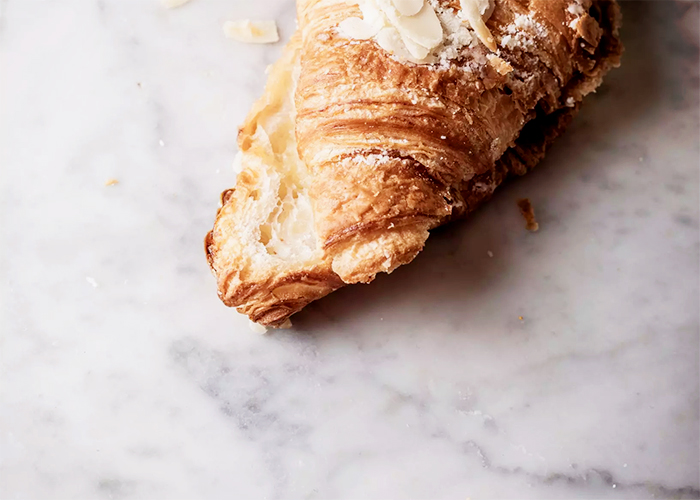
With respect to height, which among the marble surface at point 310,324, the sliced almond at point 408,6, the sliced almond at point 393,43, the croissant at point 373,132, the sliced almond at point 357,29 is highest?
the sliced almond at point 408,6

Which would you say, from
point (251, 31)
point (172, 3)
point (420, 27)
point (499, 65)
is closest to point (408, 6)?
point (420, 27)

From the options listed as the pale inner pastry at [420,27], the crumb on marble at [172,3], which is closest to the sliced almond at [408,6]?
the pale inner pastry at [420,27]

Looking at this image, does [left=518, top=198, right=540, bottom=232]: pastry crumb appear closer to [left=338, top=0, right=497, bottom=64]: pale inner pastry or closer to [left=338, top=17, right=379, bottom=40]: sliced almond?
[left=338, top=0, right=497, bottom=64]: pale inner pastry

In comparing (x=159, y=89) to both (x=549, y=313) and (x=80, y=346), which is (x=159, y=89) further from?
(x=549, y=313)

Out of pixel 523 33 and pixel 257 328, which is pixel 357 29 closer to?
pixel 523 33

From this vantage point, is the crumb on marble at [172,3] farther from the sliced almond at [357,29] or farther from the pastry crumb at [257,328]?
the pastry crumb at [257,328]

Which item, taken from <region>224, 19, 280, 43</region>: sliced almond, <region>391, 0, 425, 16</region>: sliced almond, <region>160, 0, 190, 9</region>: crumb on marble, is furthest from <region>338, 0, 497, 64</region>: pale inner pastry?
<region>160, 0, 190, 9</region>: crumb on marble
